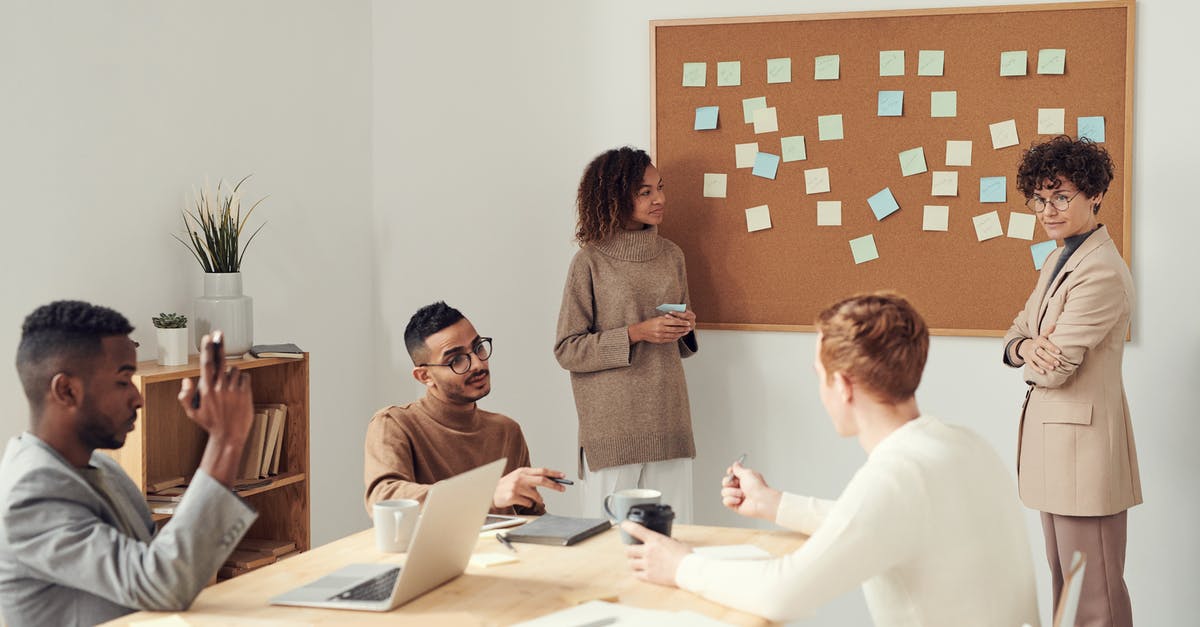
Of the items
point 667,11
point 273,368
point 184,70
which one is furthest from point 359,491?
point 667,11

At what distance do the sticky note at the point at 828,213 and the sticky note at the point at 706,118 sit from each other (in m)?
0.45

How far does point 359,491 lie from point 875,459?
9.43 feet

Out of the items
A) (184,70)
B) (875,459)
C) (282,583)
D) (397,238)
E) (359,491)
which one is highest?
(184,70)

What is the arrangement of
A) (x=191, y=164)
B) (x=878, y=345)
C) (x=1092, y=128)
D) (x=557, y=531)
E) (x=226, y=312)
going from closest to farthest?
(x=878, y=345), (x=557, y=531), (x=226, y=312), (x=191, y=164), (x=1092, y=128)

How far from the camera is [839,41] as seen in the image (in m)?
3.81

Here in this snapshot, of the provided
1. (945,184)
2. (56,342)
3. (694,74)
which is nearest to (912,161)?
(945,184)

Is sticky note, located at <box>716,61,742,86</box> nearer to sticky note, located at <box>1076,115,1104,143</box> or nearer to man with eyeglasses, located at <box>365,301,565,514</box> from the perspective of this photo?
sticky note, located at <box>1076,115,1104,143</box>

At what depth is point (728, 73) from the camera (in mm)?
3924

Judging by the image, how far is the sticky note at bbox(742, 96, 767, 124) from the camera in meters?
3.90

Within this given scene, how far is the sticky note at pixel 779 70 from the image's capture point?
3.87m

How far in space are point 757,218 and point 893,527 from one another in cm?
234

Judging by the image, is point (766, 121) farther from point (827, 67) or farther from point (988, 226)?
point (988, 226)

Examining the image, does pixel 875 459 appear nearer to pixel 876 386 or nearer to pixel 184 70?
pixel 876 386

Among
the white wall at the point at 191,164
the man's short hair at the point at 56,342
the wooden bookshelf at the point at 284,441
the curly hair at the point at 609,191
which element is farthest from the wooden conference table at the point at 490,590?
the curly hair at the point at 609,191
